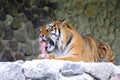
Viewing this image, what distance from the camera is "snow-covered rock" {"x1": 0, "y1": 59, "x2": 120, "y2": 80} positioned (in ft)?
6.48

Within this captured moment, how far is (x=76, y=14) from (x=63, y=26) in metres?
2.32

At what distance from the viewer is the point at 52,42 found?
377cm

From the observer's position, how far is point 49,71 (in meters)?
1.98

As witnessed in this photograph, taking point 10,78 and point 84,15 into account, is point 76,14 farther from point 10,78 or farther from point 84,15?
point 10,78

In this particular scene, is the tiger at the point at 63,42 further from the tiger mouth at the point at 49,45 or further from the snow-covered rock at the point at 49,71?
the snow-covered rock at the point at 49,71

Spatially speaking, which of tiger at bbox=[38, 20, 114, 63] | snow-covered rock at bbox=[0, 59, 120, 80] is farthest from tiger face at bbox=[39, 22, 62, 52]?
snow-covered rock at bbox=[0, 59, 120, 80]

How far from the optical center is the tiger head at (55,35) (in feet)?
12.2

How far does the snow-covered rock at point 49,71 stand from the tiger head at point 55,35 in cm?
158

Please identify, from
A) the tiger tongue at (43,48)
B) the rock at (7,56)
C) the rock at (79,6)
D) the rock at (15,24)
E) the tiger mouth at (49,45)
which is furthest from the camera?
the rock at (79,6)

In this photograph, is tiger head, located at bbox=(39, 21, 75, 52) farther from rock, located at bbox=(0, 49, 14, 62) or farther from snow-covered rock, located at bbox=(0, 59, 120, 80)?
rock, located at bbox=(0, 49, 14, 62)

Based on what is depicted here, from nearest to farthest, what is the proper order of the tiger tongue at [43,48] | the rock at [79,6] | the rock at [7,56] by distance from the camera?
the tiger tongue at [43,48]
the rock at [7,56]
the rock at [79,6]

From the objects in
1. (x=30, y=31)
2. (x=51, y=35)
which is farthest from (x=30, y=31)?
(x=51, y=35)

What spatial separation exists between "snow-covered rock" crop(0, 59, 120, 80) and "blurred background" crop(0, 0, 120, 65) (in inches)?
149

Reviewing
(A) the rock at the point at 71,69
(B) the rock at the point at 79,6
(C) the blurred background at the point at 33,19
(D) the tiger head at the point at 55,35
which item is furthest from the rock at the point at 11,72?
(B) the rock at the point at 79,6
